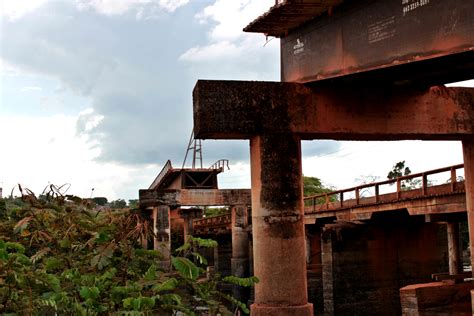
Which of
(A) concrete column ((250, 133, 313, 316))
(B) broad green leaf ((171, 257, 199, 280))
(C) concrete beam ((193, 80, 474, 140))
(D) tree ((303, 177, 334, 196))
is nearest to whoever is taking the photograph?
(B) broad green leaf ((171, 257, 199, 280))

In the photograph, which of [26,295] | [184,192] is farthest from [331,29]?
[184,192]

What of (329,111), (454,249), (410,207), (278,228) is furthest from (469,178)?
(454,249)

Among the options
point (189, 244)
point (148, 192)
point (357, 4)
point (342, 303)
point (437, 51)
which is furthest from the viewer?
point (148, 192)

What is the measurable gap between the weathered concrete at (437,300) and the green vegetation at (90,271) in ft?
44.5

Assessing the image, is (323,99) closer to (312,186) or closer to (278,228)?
(278,228)

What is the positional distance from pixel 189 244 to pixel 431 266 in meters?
24.8

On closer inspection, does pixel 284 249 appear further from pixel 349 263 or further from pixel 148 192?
pixel 148 192

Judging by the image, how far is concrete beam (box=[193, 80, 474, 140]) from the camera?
10.6 m

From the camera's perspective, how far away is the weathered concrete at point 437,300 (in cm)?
1869

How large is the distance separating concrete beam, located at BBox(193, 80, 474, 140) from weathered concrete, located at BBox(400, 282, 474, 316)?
8.19 meters

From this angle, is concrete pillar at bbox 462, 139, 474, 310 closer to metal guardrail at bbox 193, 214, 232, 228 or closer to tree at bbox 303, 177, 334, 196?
metal guardrail at bbox 193, 214, 232, 228

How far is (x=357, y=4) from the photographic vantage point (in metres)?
10.2

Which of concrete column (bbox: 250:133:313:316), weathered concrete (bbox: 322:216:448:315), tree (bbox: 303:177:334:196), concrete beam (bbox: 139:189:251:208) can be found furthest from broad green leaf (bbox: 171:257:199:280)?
tree (bbox: 303:177:334:196)

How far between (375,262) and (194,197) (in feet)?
35.1
